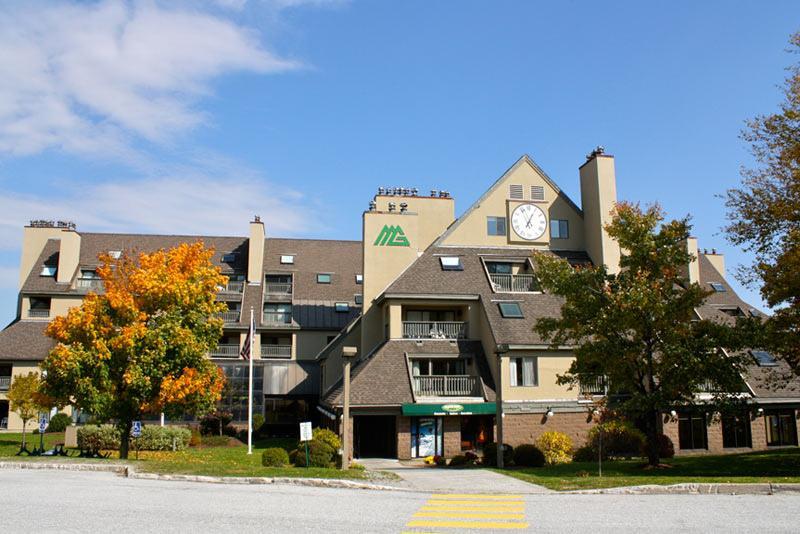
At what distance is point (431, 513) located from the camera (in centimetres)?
1292

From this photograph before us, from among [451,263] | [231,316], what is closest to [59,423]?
[231,316]

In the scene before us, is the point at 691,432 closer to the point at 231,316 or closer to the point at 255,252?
the point at 231,316

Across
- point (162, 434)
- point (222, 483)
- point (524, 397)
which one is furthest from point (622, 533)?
point (162, 434)

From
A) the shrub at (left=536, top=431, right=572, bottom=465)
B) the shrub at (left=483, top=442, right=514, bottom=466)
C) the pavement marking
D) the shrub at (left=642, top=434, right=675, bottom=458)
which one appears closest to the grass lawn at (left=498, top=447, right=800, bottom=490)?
the shrub at (left=642, top=434, right=675, bottom=458)

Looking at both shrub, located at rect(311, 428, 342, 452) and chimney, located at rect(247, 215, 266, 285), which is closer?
shrub, located at rect(311, 428, 342, 452)

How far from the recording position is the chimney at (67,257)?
47.7 meters

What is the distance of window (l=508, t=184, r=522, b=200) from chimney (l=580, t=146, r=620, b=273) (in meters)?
3.68

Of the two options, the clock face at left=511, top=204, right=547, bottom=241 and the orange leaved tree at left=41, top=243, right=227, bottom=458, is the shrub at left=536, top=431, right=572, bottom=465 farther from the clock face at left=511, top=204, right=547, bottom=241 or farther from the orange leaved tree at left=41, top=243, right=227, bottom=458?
→ the orange leaved tree at left=41, top=243, right=227, bottom=458

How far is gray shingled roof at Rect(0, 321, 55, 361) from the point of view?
143ft

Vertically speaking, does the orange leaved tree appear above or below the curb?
above

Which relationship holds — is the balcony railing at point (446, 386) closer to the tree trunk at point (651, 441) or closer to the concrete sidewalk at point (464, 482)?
the concrete sidewalk at point (464, 482)

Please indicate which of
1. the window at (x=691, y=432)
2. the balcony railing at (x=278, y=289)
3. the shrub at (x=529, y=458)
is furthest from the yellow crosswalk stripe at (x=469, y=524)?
the balcony railing at (x=278, y=289)

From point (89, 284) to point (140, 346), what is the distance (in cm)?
2707

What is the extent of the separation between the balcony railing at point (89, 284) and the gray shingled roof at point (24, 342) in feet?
10.9
